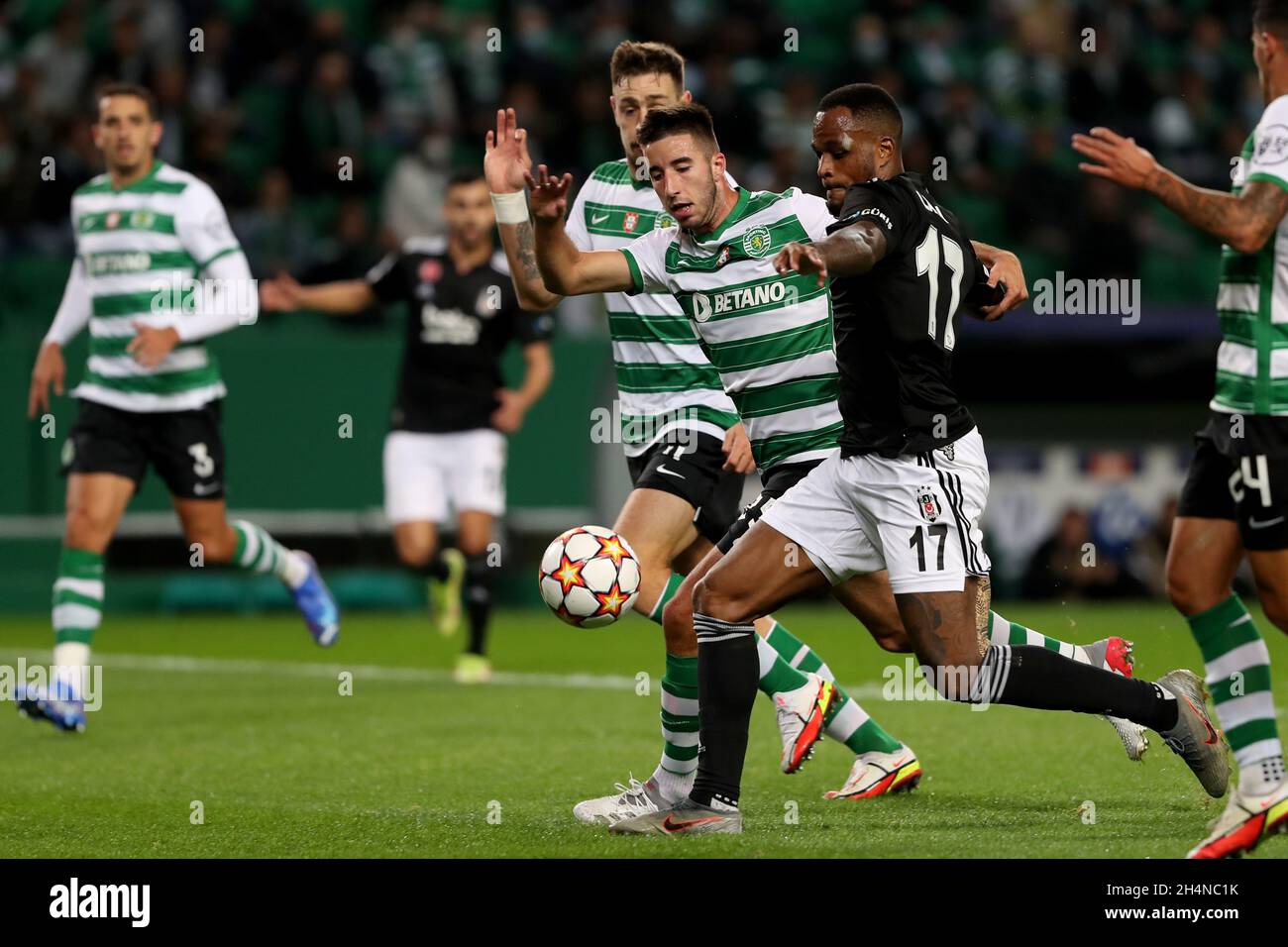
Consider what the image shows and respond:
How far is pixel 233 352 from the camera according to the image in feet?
54.5

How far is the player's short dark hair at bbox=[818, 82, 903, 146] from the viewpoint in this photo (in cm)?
594

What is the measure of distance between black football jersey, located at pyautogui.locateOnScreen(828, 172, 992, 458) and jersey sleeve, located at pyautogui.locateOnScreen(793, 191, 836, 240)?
539 millimetres

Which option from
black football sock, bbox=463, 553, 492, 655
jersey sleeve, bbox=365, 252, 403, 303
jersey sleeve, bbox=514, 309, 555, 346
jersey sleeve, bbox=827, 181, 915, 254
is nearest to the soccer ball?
jersey sleeve, bbox=827, 181, 915, 254

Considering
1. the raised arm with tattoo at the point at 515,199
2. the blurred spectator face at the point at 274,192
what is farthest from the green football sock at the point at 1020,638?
the blurred spectator face at the point at 274,192

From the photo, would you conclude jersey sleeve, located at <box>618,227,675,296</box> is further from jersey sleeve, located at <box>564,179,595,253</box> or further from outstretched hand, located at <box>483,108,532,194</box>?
jersey sleeve, located at <box>564,179,595,253</box>

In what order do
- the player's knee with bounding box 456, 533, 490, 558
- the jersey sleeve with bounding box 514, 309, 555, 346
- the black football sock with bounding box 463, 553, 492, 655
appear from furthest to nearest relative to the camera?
the jersey sleeve with bounding box 514, 309, 555, 346 < the player's knee with bounding box 456, 533, 490, 558 < the black football sock with bounding box 463, 553, 492, 655

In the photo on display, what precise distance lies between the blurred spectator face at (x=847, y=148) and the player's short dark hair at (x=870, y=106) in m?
0.02

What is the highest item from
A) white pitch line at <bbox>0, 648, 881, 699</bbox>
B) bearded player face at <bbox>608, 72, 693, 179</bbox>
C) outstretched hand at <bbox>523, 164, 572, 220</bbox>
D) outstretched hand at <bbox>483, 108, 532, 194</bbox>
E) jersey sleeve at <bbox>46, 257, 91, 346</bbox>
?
bearded player face at <bbox>608, 72, 693, 179</bbox>

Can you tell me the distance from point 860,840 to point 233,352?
11.5 metres

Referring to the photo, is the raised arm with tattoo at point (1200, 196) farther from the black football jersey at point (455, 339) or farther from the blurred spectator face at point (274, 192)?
the blurred spectator face at point (274, 192)

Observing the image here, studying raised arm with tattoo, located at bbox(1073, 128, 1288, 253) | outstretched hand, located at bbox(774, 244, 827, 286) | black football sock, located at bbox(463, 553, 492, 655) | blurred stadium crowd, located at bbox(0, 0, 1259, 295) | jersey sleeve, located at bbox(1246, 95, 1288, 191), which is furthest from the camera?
blurred stadium crowd, located at bbox(0, 0, 1259, 295)
